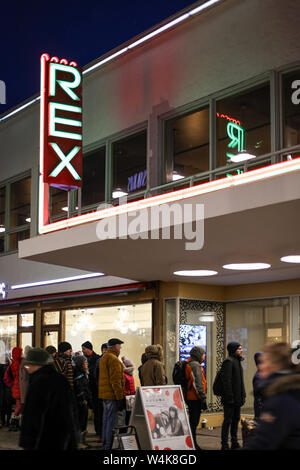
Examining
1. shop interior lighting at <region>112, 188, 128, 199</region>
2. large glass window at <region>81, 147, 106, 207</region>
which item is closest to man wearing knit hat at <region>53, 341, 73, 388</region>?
shop interior lighting at <region>112, 188, 128, 199</region>

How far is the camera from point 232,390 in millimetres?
10781

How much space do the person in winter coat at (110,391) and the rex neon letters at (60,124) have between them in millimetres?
4331

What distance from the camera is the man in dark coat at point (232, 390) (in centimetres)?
1068

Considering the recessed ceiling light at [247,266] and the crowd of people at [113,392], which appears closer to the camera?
the crowd of people at [113,392]

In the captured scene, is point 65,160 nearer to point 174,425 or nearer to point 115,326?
point 115,326

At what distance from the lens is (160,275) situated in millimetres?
13938

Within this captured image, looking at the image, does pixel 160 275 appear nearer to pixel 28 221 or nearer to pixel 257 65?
pixel 257 65

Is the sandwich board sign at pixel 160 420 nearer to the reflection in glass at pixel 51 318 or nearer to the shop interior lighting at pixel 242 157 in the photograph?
the shop interior lighting at pixel 242 157

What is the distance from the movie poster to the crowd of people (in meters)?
0.07

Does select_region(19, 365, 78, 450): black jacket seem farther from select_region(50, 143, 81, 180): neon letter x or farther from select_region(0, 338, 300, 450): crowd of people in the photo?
select_region(50, 143, 81, 180): neon letter x

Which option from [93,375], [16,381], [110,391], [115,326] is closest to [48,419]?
[110,391]

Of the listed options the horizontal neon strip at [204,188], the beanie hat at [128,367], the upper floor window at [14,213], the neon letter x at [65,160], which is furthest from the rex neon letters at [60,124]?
the upper floor window at [14,213]

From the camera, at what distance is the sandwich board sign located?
8.95m

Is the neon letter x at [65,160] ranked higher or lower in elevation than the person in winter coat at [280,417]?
higher
